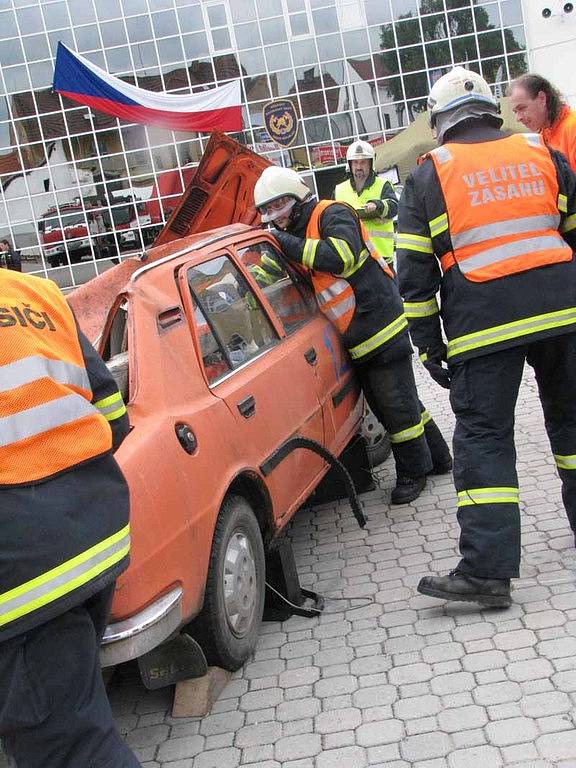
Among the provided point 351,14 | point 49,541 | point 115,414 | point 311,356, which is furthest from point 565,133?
point 351,14

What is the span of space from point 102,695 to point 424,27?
1700 centimetres

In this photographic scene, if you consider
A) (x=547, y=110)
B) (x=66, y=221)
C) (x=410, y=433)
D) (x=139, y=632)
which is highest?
(x=66, y=221)

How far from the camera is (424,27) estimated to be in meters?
17.2

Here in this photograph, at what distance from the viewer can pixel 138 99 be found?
1424 cm

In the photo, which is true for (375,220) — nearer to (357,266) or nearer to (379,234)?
(379,234)

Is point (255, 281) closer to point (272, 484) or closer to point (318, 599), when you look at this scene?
point (272, 484)

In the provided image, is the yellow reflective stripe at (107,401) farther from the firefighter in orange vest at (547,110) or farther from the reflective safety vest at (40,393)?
the firefighter in orange vest at (547,110)

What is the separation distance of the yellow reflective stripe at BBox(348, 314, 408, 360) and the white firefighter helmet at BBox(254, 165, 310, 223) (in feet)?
2.78

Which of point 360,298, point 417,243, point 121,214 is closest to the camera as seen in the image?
point 417,243

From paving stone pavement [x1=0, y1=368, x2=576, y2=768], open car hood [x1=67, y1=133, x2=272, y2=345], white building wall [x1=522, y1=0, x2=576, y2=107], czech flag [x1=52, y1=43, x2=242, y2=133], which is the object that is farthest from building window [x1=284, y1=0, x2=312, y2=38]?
paving stone pavement [x1=0, y1=368, x2=576, y2=768]

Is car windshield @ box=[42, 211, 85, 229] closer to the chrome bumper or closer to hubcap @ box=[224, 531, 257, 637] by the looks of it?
hubcap @ box=[224, 531, 257, 637]

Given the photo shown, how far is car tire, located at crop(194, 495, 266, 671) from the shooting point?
326 cm

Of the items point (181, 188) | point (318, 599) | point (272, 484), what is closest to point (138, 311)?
point (272, 484)

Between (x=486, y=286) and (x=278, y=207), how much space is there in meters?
1.77
